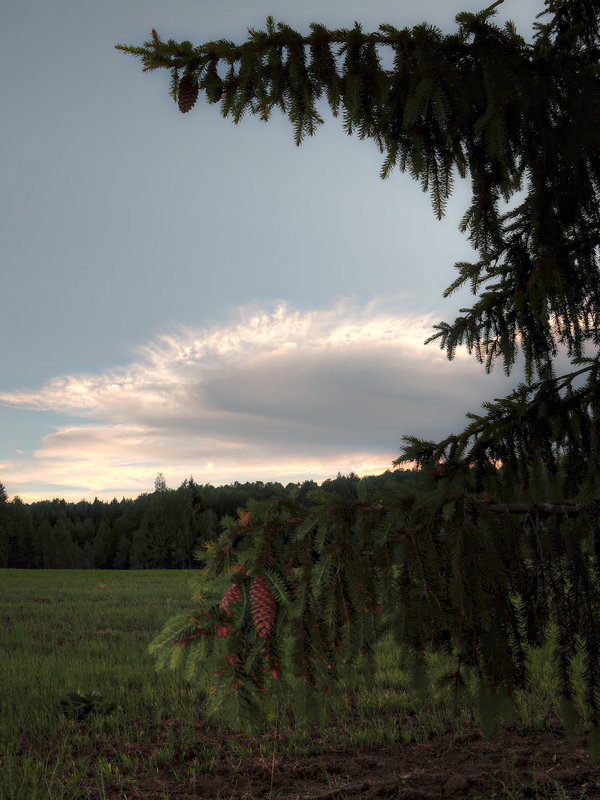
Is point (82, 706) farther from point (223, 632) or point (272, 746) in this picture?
point (223, 632)

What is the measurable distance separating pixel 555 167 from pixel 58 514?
98.3 metres

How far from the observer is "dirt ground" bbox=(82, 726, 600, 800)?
14.2 feet

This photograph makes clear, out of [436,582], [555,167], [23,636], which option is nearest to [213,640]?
[436,582]

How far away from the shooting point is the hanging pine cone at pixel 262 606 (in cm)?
245

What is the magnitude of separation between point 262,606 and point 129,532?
86123 mm

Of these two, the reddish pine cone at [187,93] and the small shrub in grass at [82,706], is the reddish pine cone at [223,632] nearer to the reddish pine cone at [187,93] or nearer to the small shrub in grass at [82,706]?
the reddish pine cone at [187,93]

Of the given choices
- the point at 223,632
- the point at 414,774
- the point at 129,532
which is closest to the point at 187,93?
the point at 223,632

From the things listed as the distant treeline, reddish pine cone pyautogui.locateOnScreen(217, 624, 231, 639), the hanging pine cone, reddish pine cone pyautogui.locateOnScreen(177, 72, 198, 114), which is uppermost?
reddish pine cone pyautogui.locateOnScreen(177, 72, 198, 114)

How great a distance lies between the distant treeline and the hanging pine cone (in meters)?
54.5

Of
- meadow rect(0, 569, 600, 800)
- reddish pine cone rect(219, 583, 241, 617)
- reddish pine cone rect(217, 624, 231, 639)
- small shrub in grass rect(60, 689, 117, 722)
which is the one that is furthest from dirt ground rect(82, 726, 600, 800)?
reddish pine cone rect(219, 583, 241, 617)

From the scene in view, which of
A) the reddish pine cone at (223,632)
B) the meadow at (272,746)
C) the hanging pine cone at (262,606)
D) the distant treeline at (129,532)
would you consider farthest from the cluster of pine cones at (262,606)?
the distant treeline at (129,532)

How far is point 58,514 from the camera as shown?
90812 millimetres

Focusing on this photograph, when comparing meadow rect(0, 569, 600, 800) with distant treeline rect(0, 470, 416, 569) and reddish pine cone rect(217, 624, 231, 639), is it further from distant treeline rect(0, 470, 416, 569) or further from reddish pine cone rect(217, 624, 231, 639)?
distant treeline rect(0, 470, 416, 569)

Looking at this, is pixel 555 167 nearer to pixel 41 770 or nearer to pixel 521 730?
pixel 521 730
